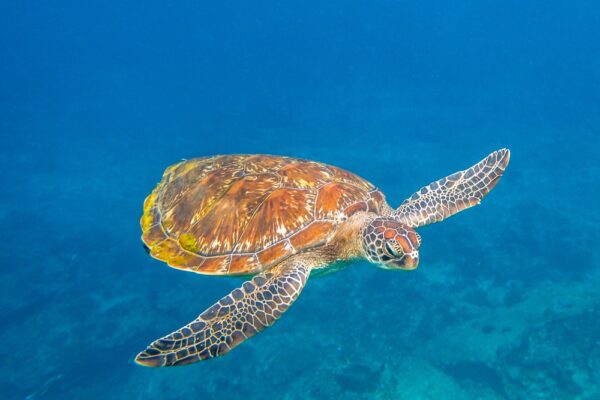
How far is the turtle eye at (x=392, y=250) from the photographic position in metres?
4.16

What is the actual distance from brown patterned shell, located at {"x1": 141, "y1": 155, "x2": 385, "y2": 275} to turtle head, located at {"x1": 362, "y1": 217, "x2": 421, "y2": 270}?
0.59 meters

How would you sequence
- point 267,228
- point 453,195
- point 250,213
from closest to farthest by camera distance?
point 267,228 < point 250,213 < point 453,195

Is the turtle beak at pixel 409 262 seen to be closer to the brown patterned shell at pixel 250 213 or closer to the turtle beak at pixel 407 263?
the turtle beak at pixel 407 263

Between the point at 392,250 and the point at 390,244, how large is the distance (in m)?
0.07

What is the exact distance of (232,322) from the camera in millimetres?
4113

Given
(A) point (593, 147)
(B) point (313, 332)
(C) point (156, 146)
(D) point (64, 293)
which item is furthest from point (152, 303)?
(A) point (593, 147)

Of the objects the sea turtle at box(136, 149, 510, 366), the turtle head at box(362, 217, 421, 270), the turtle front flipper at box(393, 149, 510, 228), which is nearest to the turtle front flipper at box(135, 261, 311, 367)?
the sea turtle at box(136, 149, 510, 366)

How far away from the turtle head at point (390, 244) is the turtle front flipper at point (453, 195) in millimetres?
1183

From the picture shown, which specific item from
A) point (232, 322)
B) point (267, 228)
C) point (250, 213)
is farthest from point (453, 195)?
point (232, 322)

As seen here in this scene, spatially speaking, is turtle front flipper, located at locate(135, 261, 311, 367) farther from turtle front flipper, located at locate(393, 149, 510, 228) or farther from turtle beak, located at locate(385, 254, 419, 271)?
turtle front flipper, located at locate(393, 149, 510, 228)

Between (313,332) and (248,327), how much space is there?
21.0ft

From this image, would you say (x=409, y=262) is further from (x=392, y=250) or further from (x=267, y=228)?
(x=267, y=228)

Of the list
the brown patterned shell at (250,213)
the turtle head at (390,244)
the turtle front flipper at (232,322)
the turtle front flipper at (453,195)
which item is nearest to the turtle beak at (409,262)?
the turtle head at (390,244)

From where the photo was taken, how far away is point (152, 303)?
11820 millimetres
